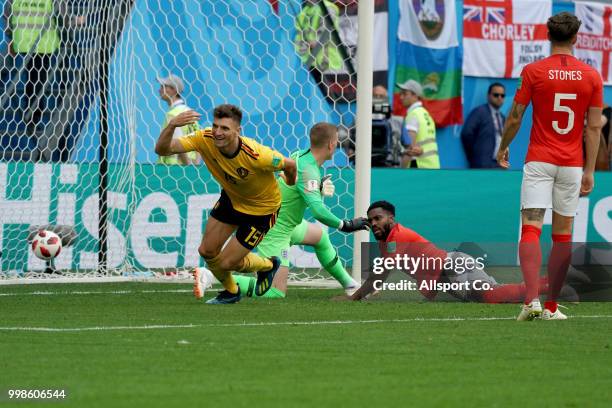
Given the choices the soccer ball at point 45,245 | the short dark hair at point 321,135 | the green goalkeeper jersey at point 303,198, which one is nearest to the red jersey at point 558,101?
the green goalkeeper jersey at point 303,198

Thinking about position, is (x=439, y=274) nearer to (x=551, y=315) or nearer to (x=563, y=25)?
(x=551, y=315)

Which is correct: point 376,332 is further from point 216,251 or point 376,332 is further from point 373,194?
point 373,194

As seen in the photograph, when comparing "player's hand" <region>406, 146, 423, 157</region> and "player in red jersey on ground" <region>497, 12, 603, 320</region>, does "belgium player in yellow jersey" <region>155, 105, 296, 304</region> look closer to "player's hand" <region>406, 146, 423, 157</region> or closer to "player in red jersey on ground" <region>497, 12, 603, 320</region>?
"player in red jersey on ground" <region>497, 12, 603, 320</region>

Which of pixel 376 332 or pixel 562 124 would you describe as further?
pixel 562 124

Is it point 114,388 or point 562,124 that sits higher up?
point 562,124

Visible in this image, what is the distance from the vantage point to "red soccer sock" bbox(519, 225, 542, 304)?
9.22m

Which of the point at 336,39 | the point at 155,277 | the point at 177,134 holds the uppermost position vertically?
the point at 336,39

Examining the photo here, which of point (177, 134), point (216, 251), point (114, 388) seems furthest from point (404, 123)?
point (114, 388)

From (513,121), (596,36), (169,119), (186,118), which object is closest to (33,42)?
(169,119)

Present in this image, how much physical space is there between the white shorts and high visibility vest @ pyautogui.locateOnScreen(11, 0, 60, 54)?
264 inches

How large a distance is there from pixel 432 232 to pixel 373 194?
0.89m

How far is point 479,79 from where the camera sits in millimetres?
21031

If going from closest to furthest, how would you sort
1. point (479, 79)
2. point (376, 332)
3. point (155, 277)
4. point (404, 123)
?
point (376, 332), point (155, 277), point (404, 123), point (479, 79)

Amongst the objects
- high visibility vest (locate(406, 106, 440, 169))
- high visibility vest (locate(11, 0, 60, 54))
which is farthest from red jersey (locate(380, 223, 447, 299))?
high visibility vest (locate(406, 106, 440, 169))
